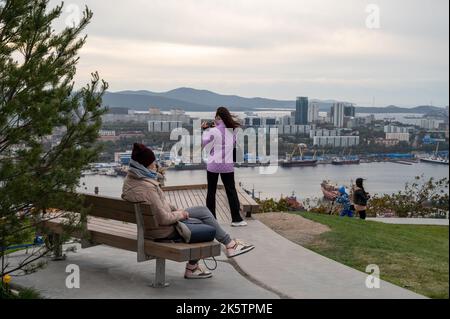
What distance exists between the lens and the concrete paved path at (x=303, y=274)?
20.7 feet

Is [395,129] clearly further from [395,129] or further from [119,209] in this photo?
[119,209]

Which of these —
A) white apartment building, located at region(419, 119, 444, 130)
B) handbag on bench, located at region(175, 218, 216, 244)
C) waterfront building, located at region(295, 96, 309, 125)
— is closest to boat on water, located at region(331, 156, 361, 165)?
waterfront building, located at region(295, 96, 309, 125)

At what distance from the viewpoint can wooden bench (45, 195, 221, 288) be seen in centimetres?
622

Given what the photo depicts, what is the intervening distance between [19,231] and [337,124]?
2270cm

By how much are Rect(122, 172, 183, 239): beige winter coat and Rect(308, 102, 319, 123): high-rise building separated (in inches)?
763

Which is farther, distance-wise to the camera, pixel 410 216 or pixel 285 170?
pixel 285 170

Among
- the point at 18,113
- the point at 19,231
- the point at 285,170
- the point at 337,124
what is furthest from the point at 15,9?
the point at 337,124

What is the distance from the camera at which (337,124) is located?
88.5 ft

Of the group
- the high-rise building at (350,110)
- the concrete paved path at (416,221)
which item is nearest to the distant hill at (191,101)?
the high-rise building at (350,110)

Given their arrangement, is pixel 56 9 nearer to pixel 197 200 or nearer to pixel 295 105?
pixel 197 200

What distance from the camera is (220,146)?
382 inches

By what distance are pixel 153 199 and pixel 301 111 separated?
764 inches

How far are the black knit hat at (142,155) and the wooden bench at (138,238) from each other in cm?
43

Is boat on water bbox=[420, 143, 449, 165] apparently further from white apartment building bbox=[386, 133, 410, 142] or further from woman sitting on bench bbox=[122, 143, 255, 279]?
woman sitting on bench bbox=[122, 143, 255, 279]
